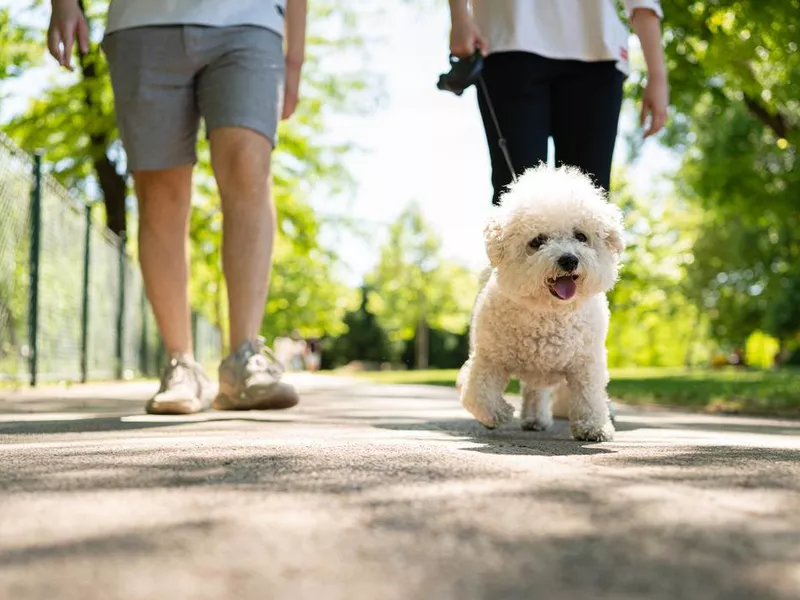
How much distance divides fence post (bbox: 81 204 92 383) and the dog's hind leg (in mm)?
8391

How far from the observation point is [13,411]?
17.2ft

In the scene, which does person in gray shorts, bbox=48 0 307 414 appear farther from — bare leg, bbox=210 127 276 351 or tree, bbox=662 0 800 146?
tree, bbox=662 0 800 146

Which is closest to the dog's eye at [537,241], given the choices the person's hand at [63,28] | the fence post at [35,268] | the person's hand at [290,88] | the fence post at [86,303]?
the person's hand at [290,88]

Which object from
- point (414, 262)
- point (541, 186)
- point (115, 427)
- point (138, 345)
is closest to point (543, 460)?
→ point (541, 186)

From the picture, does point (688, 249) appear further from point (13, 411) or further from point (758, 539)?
point (758, 539)

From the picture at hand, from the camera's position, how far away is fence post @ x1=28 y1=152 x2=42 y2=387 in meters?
9.02

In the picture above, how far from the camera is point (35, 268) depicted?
9164 mm

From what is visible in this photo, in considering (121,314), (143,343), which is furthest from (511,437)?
(143,343)

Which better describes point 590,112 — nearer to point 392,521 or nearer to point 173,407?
point 173,407

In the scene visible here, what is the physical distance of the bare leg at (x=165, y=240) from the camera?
16.6ft

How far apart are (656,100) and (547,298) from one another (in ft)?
5.36

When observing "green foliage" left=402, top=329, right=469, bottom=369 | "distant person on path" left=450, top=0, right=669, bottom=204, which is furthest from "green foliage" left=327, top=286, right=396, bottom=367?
"distant person on path" left=450, top=0, right=669, bottom=204

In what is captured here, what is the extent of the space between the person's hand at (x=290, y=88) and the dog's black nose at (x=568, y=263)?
2.34 m

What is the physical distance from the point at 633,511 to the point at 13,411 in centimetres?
416
